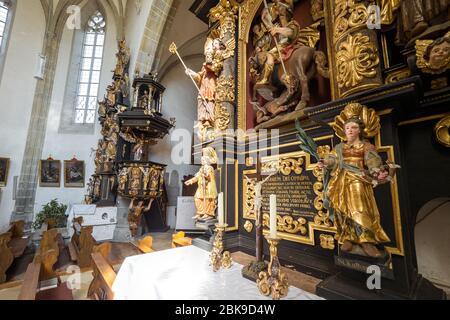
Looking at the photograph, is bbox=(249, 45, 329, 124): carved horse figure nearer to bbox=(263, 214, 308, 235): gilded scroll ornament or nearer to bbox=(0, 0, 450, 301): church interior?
bbox=(0, 0, 450, 301): church interior

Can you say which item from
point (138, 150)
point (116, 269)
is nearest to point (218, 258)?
point (116, 269)

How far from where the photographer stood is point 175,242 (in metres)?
2.96

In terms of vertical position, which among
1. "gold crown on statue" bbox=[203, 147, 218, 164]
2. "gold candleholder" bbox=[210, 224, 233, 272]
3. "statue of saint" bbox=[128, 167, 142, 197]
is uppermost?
"gold crown on statue" bbox=[203, 147, 218, 164]

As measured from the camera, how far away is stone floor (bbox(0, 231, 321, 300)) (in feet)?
4.99

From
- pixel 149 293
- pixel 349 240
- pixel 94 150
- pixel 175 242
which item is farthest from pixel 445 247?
pixel 94 150

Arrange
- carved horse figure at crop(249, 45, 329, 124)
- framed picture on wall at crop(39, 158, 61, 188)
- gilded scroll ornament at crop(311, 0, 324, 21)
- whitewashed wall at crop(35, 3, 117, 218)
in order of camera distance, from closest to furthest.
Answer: carved horse figure at crop(249, 45, 329, 124), gilded scroll ornament at crop(311, 0, 324, 21), framed picture on wall at crop(39, 158, 61, 188), whitewashed wall at crop(35, 3, 117, 218)

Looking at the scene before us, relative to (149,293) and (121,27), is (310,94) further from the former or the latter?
(121,27)

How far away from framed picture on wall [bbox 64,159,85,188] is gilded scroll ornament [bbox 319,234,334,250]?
9.60m

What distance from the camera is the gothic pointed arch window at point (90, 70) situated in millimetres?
8938

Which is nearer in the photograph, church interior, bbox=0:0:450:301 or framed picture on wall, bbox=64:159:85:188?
church interior, bbox=0:0:450:301

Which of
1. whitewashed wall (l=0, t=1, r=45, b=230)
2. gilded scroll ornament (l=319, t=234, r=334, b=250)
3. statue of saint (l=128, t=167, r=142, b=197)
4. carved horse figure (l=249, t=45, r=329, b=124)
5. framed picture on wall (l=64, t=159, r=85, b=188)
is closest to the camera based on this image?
gilded scroll ornament (l=319, t=234, r=334, b=250)

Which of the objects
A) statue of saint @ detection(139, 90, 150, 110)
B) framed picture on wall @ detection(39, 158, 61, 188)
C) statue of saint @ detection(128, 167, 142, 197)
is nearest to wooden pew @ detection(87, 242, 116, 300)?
statue of saint @ detection(128, 167, 142, 197)

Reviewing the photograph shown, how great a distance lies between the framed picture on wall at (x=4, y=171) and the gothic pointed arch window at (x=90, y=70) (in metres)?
2.76
